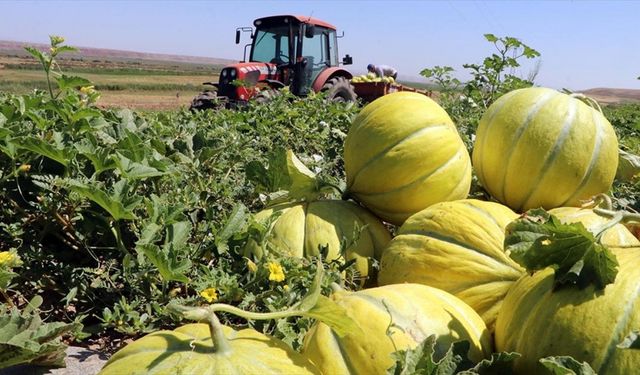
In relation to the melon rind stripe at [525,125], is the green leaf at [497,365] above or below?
below

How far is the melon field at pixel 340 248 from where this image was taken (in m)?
1.31

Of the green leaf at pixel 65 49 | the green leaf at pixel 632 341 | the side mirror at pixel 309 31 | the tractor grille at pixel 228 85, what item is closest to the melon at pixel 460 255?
the green leaf at pixel 632 341

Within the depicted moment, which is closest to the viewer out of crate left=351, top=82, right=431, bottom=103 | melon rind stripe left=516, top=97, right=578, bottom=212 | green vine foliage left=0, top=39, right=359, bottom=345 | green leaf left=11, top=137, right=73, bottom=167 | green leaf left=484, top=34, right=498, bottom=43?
green vine foliage left=0, top=39, right=359, bottom=345

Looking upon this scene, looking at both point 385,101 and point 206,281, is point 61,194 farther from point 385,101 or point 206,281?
point 385,101

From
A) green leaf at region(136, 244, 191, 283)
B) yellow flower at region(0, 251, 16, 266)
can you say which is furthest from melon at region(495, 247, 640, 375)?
yellow flower at region(0, 251, 16, 266)

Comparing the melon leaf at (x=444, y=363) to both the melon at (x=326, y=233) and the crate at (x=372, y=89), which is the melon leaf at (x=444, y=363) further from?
the crate at (x=372, y=89)

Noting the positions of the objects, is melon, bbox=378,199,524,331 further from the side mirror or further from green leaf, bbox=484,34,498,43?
the side mirror

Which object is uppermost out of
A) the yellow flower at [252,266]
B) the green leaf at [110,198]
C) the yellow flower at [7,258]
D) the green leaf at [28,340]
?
the green leaf at [110,198]

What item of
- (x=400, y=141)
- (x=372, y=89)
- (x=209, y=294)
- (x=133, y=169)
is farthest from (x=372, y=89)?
(x=209, y=294)

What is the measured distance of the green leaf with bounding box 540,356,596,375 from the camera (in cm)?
112

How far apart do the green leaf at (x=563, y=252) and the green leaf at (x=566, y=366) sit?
0.84ft

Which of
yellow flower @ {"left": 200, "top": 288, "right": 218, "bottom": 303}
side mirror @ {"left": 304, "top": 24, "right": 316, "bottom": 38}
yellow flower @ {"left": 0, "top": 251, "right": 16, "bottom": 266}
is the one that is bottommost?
yellow flower @ {"left": 200, "top": 288, "right": 218, "bottom": 303}

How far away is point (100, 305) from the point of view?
2.13 meters

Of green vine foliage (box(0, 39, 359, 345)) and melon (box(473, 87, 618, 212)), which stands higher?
melon (box(473, 87, 618, 212))
